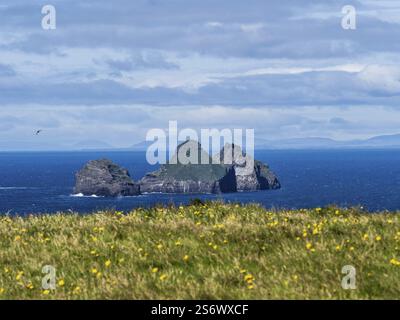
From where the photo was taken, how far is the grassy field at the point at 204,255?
10.0 metres

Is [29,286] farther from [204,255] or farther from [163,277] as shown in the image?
[204,255]

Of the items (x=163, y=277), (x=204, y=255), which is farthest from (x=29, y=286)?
(x=204, y=255)

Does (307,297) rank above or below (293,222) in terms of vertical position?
below

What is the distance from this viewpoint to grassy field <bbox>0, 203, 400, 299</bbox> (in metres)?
10.0

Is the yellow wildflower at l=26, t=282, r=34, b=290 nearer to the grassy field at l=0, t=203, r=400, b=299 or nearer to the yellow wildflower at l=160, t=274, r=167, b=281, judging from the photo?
the grassy field at l=0, t=203, r=400, b=299

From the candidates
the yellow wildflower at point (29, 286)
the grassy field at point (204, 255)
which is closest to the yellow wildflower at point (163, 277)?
the grassy field at point (204, 255)

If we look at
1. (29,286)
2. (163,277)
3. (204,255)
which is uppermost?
(204,255)

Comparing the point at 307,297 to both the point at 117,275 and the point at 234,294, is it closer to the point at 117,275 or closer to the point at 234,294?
the point at 234,294

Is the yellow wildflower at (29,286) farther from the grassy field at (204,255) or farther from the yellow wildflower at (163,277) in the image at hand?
the yellow wildflower at (163,277)

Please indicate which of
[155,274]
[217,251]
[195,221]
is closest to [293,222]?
[195,221]

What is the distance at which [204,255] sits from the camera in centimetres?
1217

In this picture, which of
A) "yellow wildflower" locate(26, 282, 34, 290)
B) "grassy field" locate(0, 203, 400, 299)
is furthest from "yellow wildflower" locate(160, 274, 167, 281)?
"yellow wildflower" locate(26, 282, 34, 290)

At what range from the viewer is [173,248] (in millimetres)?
12820
